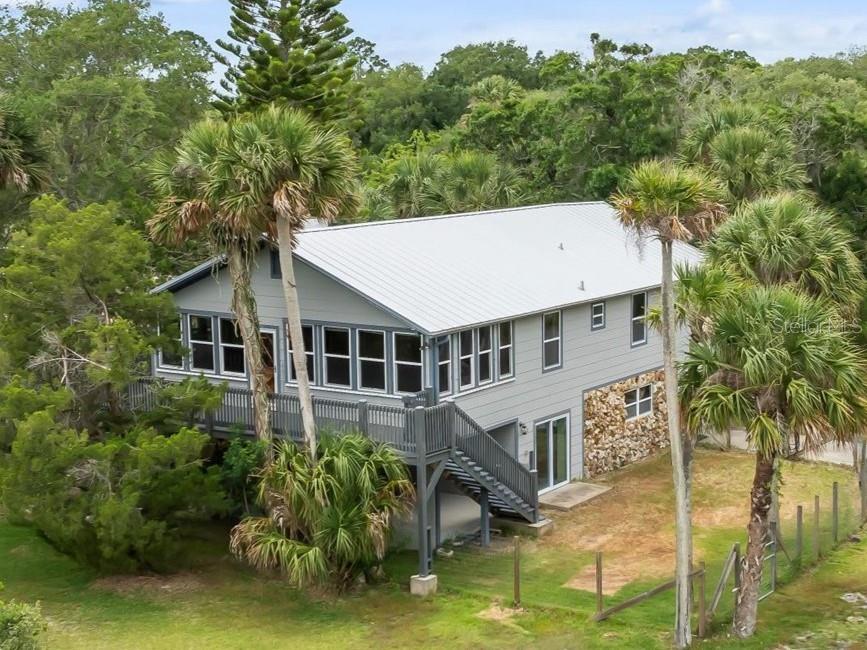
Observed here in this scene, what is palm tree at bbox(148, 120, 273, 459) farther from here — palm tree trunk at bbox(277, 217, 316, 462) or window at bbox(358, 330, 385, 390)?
window at bbox(358, 330, 385, 390)

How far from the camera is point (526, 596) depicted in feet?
64.5

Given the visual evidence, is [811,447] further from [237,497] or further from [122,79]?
[122,79]

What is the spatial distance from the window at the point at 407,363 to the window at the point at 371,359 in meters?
0.34

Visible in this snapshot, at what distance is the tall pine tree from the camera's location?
37.8 metres

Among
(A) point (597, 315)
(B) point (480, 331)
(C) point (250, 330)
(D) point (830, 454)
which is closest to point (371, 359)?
(B) point (480, 331)

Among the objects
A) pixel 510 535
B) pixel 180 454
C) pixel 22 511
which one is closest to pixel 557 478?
pixel 510 535

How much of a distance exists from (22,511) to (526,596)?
9.11 m

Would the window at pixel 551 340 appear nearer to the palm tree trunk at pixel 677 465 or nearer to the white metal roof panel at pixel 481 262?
the white metal roof panel at pixel 481 262

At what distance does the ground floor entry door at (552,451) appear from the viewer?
84.0ft

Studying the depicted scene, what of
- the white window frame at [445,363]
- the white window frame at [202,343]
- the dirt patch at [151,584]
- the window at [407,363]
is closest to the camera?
the dirt patch at [151,584]

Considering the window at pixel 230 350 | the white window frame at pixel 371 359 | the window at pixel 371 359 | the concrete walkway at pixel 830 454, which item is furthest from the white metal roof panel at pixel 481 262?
the concrete walkway at pixel 830 454

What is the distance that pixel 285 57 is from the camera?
126ft

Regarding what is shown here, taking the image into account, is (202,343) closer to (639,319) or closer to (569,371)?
(569,371)

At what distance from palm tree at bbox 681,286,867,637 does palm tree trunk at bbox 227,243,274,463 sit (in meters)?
8.55
